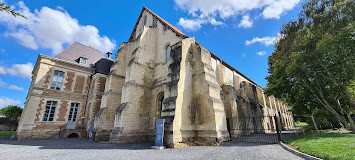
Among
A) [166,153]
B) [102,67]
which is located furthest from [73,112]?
[166,153]

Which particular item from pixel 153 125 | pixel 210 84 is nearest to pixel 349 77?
pixel 210 84

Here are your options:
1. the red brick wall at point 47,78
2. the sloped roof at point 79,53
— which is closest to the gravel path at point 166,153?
the red brick wall at point 47,78

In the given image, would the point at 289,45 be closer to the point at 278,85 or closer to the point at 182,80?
the point at 278,85

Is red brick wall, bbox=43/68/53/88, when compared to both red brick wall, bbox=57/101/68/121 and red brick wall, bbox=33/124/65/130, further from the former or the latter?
red brick wall, bbox=33/124/65/130

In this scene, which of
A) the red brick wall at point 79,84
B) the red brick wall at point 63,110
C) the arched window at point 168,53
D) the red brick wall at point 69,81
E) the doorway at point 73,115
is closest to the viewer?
the arched window at point 168,53

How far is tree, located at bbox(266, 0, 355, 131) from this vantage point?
895cm

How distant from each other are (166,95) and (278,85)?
916cm

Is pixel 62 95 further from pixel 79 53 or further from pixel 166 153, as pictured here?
pixel 166 153

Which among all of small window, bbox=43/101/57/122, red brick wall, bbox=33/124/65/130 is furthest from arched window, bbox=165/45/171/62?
red brick wall, bbox=33/124/65/130

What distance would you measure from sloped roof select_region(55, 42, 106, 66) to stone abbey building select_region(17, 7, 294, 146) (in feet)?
0.34

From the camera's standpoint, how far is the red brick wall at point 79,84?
666 inches

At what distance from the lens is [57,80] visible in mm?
15914

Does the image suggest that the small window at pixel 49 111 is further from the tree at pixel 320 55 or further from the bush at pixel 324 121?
the bush at pixel 324 121

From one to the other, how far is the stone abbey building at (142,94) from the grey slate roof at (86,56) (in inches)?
4.1
